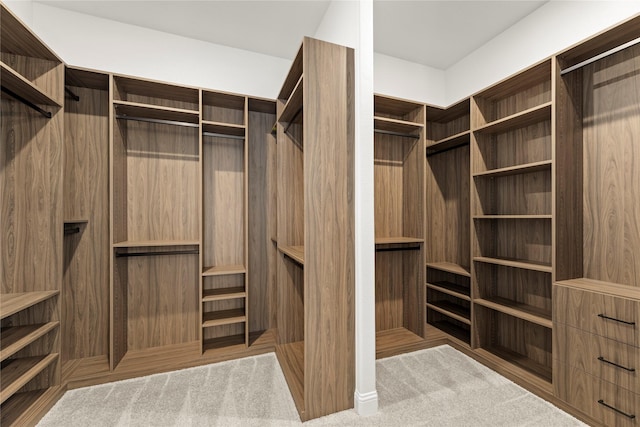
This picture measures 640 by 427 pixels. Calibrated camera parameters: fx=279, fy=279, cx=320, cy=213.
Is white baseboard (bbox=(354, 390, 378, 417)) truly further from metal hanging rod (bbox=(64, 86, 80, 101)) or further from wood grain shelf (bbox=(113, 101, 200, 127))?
metal hanging rod (bbox=(64, 86, 80, 101))

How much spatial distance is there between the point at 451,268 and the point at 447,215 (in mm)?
666

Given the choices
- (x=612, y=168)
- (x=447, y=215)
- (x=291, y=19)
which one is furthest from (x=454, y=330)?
(x=291, y=19)

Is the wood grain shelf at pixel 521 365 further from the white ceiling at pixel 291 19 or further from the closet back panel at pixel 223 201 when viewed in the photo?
the white ceiling at pixel 291 19

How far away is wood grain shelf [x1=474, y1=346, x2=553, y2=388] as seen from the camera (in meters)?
2.03

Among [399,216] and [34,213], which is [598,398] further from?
[34,213]

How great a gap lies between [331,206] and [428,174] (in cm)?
188

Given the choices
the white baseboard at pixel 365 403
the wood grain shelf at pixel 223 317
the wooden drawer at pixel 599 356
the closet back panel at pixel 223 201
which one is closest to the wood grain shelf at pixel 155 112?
the closet back panel at pixel 223 201

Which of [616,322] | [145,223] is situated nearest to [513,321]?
[616,322]

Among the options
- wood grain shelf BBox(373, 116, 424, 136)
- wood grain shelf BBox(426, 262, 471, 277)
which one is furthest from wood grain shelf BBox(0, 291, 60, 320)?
wood grain shelf BBox(426, 262, 471, 277)

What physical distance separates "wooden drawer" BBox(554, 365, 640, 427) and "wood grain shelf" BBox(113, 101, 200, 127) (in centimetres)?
333

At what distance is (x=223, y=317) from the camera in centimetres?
257

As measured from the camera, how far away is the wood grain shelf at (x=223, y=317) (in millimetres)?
2441

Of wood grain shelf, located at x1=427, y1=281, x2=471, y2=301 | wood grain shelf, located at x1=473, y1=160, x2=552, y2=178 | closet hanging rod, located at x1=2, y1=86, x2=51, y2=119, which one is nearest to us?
closet hanging rod, located at x1=2, y1=86, x2=51, y2=119

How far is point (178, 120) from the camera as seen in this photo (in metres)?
2.60
